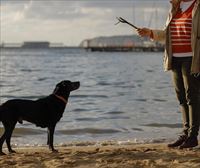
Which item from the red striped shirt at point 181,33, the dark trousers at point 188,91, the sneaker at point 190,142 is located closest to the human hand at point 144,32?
the red striped shirt at point 181,33

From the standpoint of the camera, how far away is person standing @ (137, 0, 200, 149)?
6.70 metres

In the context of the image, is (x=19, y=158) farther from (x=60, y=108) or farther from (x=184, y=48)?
(x=184, y=48)

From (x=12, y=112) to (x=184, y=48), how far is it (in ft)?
7.96

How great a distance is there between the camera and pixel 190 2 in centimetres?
685

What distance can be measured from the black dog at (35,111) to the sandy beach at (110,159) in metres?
0.42

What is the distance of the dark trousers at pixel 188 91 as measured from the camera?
22.4 ft

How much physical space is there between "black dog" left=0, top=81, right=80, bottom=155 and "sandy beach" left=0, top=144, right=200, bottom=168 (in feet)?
1.37

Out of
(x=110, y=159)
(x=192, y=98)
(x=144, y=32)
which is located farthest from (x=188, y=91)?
(x=110, y=159)

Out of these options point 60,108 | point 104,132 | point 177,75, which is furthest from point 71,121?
point 177,75

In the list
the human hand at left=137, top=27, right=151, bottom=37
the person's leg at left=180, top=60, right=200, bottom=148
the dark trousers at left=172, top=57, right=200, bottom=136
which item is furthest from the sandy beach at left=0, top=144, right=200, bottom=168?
the human hand at left=137, top=27, right=151, bottom=37

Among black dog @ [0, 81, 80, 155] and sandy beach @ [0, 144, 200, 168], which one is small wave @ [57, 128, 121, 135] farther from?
sandy beach @ [0, 144, 200, 168]

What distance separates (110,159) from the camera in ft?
21.8

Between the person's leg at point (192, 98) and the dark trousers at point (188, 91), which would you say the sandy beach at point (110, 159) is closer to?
the person's leg at point (192, 98)

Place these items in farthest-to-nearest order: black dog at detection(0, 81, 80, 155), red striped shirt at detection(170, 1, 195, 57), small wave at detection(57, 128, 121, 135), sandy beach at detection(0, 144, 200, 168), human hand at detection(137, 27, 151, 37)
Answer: small wave at detection(57, 128, 121, 135)
black dog at detection(0, 81, 80, 155)
human hand at detection(137, 27, 151, 37)
red striped shirt at detection(170, 1, 195, 57)
sandy beach at detection(0, 144, 200, 168)
